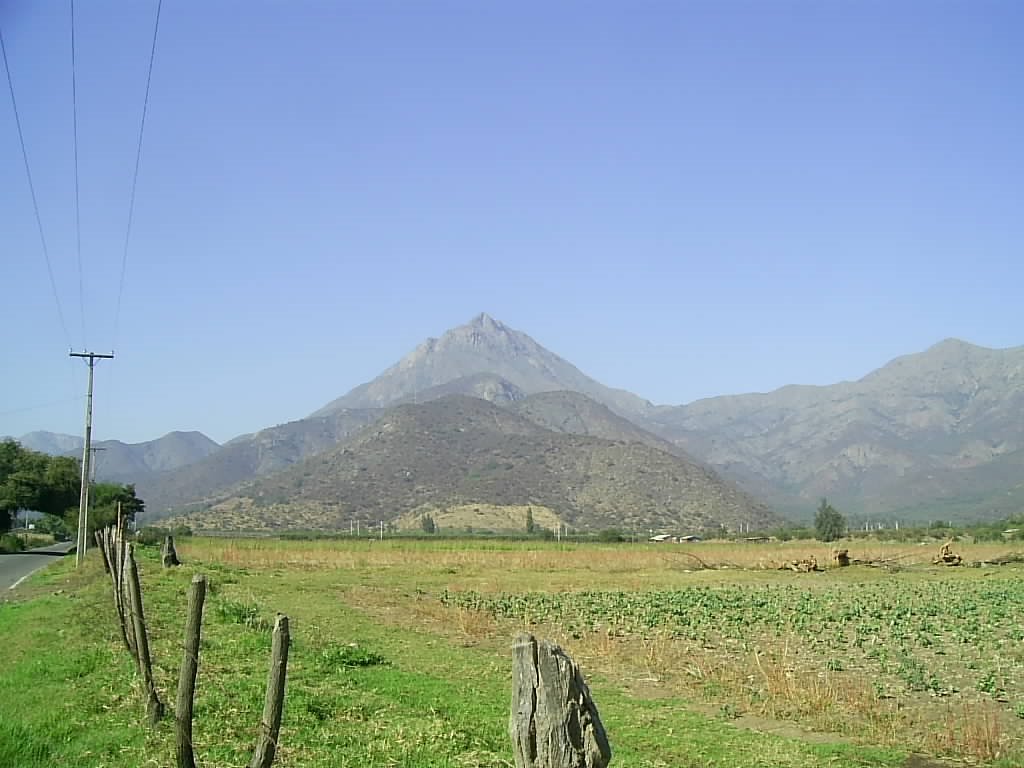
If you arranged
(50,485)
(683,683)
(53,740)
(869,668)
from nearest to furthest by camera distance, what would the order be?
(53,740)
(683,683)
(869,668)
(50,485)

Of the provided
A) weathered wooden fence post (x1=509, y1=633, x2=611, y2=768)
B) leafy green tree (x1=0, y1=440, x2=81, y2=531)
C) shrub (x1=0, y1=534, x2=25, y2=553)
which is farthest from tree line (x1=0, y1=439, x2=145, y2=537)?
weathered wooden fence post (x1=509, y1=633, x2=611, y2=768)

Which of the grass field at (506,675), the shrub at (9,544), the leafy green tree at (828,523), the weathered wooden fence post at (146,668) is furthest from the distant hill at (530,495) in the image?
the weathered wooden fence post at (146,668)

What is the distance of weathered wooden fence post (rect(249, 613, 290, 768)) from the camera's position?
25.6ft

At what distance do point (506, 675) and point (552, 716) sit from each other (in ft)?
37.4

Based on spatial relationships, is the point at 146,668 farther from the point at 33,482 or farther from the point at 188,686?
the point at 33,482

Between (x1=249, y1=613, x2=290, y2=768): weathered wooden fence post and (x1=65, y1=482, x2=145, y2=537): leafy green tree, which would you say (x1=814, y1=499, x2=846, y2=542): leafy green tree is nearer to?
(x1=65, y1=482, x2=145, y2=537): leafy green tree

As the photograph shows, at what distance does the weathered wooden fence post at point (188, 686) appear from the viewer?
334 inches

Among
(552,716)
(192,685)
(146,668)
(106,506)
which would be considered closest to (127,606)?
(146,668)

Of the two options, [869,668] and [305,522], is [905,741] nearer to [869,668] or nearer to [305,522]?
[869,668]

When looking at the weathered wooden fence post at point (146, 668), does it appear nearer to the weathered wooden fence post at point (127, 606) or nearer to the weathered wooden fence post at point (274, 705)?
the weathered wooden fence post at point (127, 606)

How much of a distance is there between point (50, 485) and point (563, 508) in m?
107

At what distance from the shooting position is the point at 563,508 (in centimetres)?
17262

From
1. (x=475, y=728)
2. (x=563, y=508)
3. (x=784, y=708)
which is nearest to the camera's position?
(x=475, y=728)

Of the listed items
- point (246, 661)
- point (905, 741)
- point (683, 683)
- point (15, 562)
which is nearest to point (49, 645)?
point (246, 661)
